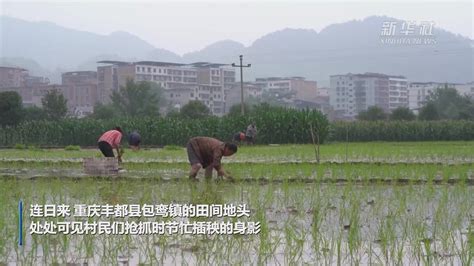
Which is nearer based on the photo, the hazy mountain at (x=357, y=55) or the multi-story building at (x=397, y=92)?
the multi-story building at (x=397, y=92)

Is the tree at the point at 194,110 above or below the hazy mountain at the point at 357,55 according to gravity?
below

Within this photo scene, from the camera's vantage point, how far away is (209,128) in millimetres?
31047

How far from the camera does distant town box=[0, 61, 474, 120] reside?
78.0 metres

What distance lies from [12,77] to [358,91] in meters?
52.1

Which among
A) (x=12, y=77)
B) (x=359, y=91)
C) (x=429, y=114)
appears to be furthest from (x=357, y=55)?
(x=429, y=114)

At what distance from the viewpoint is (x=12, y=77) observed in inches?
3450

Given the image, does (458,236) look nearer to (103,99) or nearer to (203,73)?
(103,99)

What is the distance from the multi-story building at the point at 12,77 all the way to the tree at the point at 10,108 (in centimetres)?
5247

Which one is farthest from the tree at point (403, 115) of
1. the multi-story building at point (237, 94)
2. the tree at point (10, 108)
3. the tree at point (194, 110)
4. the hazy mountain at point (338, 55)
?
the hazy mountain at point (338, 55)

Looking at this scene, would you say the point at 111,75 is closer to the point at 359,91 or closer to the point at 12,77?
the point at 12,77

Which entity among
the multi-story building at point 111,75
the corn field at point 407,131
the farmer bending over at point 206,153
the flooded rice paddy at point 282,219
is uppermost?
the multi-story building at point 111,75

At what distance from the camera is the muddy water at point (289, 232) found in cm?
421

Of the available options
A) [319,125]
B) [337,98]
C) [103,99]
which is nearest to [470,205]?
[319,125]

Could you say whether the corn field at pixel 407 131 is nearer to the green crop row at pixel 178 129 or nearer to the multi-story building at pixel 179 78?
the green crop row at pixel 178 129
